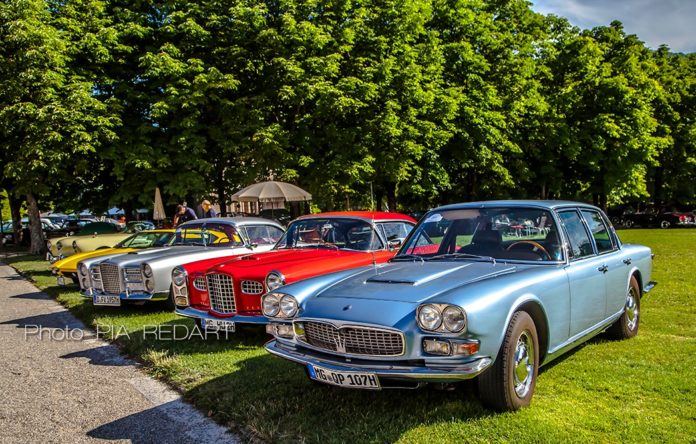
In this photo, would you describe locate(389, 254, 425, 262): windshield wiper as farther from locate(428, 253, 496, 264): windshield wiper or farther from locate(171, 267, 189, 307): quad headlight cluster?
locate(171, 267, 189, 307): quad headlight cluster

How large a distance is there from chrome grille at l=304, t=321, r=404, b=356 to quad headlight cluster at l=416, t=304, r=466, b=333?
205 mm

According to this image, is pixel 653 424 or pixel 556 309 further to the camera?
pixel 556 309

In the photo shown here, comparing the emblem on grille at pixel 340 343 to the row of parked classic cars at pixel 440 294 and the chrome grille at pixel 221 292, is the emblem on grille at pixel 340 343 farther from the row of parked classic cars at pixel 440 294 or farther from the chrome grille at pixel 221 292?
the chrome grille at pixel 221 292

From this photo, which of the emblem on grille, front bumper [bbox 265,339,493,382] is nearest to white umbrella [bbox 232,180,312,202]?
the emblem on grille

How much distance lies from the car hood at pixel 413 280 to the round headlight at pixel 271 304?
50 centimetres

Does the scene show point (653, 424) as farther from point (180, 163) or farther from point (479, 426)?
point (180, 163)

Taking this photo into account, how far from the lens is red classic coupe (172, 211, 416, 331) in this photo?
21.8ft

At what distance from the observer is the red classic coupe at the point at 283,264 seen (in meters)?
6.65

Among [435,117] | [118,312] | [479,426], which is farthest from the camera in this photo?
[435,117]

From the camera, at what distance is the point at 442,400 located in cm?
454

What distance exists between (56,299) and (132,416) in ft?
28.0

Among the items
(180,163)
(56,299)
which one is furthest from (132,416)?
(180,163)

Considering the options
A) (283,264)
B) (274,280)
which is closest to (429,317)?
(274,280)

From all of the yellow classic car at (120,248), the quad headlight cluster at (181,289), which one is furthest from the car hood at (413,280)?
the yellow classic car at (120,248)
